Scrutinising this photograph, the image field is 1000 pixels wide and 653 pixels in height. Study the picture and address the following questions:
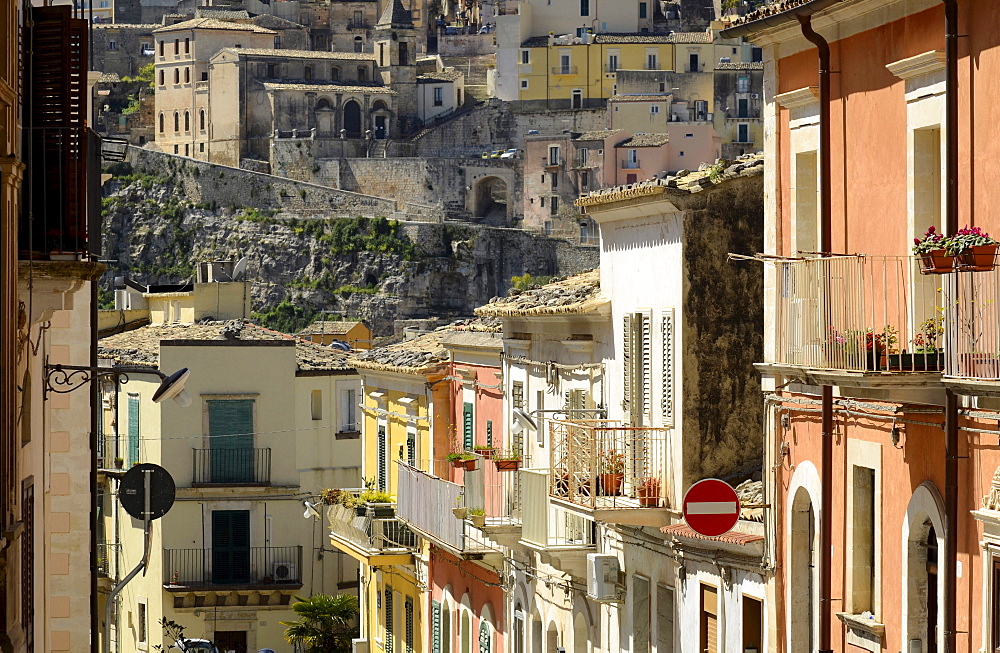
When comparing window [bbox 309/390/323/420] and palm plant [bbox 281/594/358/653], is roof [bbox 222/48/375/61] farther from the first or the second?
palm plant [bbox 281/594/358/653]

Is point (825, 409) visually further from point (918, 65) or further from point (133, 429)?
point (133, 429)

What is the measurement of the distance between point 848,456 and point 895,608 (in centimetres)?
137

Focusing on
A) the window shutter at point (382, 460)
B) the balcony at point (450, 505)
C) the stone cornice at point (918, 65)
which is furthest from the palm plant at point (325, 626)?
the stone cornice at point (918, 65)

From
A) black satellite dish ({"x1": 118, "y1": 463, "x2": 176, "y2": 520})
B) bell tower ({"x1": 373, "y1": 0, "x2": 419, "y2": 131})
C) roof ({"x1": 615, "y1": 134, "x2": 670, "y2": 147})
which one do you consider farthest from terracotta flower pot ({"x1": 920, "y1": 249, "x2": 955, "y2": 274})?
bell tower ({"x1": 373, "y1": 0, "x2": 419, "y2": 131})

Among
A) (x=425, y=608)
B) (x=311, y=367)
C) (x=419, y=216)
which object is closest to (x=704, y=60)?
(x=419, y=216)

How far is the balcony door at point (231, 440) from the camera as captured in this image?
135ft

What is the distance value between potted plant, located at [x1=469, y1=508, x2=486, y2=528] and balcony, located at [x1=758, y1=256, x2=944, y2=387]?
10.5 meters

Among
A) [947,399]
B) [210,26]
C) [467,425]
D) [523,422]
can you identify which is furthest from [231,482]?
[210,26]

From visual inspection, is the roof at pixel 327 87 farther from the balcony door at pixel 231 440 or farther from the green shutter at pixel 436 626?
the green shutter at pixel 436 626

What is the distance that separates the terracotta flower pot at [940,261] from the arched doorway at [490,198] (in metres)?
109

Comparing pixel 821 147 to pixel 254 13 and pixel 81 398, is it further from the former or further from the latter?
pixel 254 13

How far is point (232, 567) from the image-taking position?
1628 inches

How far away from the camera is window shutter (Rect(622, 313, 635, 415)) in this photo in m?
21.6

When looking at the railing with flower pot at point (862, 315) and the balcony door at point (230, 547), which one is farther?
the balcony door at point (230, 547)
